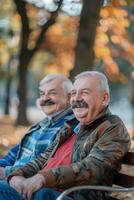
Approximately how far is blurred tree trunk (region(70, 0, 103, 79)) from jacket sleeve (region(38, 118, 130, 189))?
19.1 feet

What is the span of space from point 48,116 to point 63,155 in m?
0.92

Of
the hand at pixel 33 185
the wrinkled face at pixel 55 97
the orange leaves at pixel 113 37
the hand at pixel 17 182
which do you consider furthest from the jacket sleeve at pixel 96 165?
the orange leaves at pixel 113 37

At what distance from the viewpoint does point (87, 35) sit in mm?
10203

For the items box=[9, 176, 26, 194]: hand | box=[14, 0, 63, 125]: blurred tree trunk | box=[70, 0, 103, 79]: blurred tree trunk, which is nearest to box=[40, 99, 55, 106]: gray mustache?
box=[9, 176, 26, 194]: hand

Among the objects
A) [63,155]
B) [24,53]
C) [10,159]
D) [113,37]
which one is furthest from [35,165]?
[24,53]

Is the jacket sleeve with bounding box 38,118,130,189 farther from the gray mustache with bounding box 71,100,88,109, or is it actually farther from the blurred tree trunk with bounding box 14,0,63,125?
the blurred tree trunk with bounding box 14,0,63,125

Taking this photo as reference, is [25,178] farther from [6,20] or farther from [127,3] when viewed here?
[6,20]

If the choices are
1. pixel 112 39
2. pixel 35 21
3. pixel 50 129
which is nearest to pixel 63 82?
pixel 50 129

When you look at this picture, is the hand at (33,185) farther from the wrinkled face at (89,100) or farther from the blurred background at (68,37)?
the blurred background at (68,37)

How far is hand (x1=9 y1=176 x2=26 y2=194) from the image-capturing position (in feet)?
14.1

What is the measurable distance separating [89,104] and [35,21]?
17.8 metres

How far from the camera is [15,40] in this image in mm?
30438

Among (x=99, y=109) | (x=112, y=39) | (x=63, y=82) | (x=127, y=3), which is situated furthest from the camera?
(x=112, y=39)

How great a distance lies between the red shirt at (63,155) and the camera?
4.63 metres
